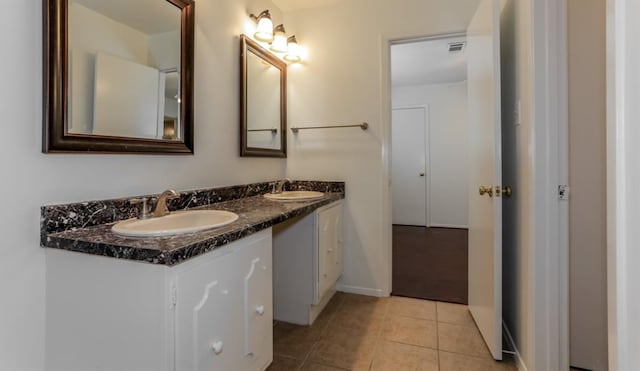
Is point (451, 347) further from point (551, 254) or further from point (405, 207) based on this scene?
point (405, 207)

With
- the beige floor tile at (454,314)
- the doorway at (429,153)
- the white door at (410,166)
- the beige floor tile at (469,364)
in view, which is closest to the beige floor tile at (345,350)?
the beige floor tile at (469,364)

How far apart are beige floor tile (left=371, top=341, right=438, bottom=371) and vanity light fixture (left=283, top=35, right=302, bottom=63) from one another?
2.09 m

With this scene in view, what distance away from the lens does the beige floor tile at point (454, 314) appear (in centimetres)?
199

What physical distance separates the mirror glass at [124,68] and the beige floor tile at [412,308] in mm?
1786

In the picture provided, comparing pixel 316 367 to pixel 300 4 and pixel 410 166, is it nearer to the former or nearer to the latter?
pixel 300 4

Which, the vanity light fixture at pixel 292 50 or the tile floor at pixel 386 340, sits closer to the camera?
the tile floor at pixel 386 340

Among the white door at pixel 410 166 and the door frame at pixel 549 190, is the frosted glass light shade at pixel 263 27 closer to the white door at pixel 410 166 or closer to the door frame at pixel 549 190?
the door frame at pixel 549 190

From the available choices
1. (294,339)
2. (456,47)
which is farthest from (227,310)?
(456,47)

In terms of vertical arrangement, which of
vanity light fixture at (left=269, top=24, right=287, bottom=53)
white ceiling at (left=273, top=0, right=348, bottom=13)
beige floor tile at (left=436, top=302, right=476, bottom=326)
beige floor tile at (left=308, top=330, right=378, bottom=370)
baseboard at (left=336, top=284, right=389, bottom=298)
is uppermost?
white ceiling at (left=273, top=0, right=348, bottom=13)

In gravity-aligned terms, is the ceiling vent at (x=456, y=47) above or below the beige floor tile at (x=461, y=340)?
above

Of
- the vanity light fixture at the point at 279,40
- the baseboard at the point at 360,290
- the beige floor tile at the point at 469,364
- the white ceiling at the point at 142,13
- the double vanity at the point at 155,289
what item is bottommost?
the beige floor tile at the point at 469,364

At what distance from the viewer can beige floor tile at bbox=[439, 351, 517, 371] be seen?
152 centimetres

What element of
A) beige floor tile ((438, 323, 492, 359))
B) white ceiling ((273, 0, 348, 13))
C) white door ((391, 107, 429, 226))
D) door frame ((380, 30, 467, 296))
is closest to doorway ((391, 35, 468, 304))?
Result: white door ((391, 107, 429, 226))

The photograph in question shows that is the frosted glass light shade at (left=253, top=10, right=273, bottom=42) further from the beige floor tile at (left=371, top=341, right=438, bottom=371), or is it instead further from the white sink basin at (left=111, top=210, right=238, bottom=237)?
the beige floor tile at (left=371, top=341, right=438, bottom=371)
